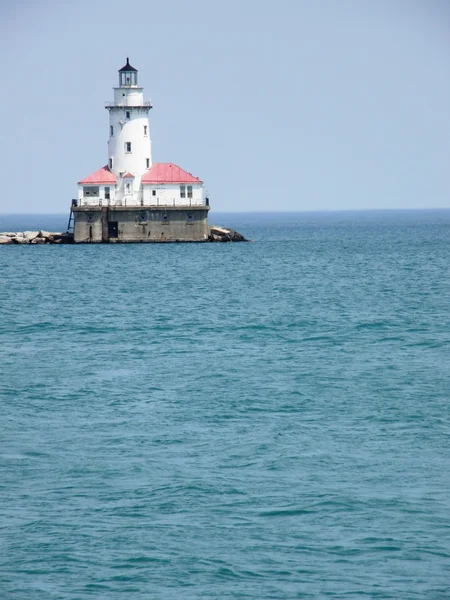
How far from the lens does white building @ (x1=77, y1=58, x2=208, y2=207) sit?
9619 cm

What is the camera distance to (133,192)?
316 ft

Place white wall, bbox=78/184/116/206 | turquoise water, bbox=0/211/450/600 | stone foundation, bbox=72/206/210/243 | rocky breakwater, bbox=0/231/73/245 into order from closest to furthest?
turquoise water, bbox=0/211/450/600 → stone foundation, bbox=72/206/210/243 → white wall, bbox=78/184/116/206 → rocky breakwater, bbox=0/231/73/245

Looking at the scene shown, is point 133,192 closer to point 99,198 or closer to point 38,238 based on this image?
point 99,198

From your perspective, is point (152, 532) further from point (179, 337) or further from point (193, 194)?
point (193, 194)

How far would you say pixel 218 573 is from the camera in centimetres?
1762

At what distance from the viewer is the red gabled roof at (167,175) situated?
96.4 meters

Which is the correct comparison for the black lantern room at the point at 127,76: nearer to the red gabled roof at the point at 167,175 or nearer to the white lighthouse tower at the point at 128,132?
the white lighthouse tower at the point at 128,132

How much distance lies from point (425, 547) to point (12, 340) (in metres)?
25.2

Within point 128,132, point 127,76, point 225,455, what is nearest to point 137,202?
point 128,132

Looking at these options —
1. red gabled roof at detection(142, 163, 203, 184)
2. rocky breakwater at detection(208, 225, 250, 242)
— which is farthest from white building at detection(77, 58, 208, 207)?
rocky breakwater at detection(208, 225, 250, 242)

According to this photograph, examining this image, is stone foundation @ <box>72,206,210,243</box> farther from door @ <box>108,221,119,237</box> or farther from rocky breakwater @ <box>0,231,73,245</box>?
rocky breakwater @ <box>0,231,73,245</box>

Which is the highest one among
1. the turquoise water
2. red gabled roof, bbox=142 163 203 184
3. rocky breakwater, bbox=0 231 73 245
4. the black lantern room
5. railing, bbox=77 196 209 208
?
the black lantern room

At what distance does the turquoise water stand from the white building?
46797mm

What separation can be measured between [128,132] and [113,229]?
8.25 meters
